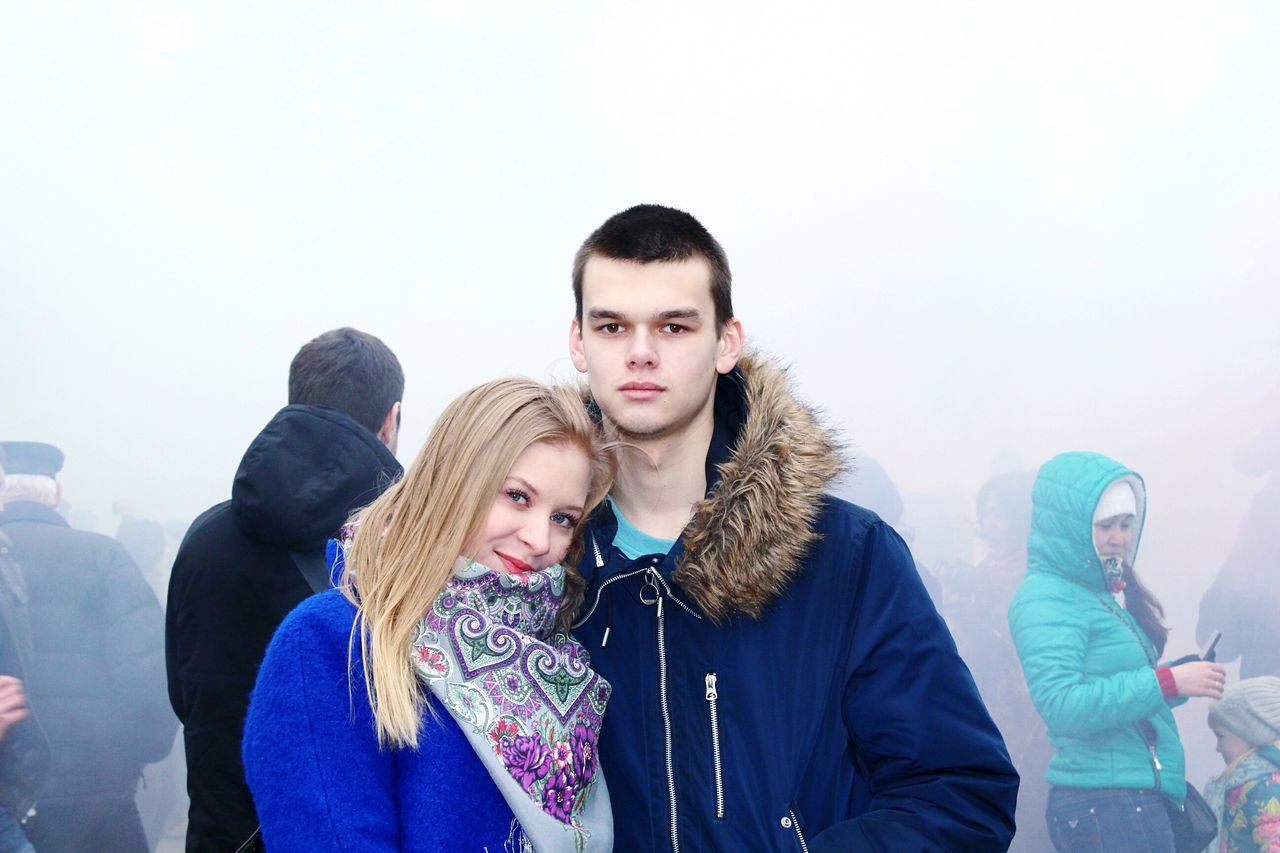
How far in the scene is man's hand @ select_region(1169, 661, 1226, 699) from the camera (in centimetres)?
288

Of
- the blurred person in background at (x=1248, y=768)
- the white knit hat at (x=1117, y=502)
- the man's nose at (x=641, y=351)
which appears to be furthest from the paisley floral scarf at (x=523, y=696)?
the blurred person in background at (x=1248, y=768)

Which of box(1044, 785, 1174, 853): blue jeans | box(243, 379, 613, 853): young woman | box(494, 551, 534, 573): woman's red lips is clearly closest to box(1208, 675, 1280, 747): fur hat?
box(1044, 785, 1174, 853): blue jeans

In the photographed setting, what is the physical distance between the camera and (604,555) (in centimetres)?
137

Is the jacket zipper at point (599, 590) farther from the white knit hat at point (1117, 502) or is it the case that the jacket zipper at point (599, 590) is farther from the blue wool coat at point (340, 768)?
the white knit hat at point (1117, 502)

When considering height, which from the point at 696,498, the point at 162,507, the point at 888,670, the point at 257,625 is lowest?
the point at 162,507

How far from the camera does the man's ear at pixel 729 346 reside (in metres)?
1.53

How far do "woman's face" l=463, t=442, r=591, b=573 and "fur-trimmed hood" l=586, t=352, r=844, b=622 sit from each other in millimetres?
164

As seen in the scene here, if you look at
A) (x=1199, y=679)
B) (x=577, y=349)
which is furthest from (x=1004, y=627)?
(x=577, y=349)

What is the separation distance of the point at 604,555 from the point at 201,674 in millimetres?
866

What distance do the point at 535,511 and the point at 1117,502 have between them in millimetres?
2365

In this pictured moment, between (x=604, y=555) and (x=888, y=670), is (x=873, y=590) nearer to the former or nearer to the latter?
(x=888, y=670)

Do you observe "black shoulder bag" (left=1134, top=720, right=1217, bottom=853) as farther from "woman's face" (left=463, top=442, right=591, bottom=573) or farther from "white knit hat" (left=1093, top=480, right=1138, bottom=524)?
"woman's face" (left=463, top=442, right=591, bottom=573)

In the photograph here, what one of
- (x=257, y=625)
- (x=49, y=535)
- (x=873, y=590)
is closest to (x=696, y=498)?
(x=873, y=590)

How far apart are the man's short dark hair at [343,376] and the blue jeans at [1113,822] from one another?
7.01 ft
